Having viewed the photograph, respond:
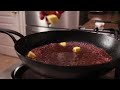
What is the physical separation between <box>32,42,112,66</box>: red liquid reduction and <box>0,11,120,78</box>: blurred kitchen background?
4.19ft

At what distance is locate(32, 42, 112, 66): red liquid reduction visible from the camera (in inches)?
33.7

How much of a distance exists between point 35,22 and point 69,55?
197 centimetres

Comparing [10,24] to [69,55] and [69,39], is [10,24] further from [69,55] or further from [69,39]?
[69,55]

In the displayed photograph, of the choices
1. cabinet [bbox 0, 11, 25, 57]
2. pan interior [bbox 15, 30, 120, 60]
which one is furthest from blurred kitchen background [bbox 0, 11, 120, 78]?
pan interior [bbox 15, 30, 120, 60]

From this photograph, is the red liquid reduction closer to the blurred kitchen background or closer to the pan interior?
the pan interior

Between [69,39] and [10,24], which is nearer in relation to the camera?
[69,39]

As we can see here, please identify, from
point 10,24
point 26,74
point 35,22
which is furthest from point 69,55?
point 10,24

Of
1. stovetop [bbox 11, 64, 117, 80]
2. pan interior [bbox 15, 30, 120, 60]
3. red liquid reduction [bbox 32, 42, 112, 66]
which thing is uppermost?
pan interior [bbox 15, 30, 120, 60]

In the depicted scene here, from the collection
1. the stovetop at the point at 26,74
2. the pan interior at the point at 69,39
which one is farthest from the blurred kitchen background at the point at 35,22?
the stovetop at the point at 26,74

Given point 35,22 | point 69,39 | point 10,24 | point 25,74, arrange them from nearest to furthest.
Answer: point 25,74 → point 69,39 → point 35,22 → point 10,24

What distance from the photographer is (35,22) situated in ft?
9.28
